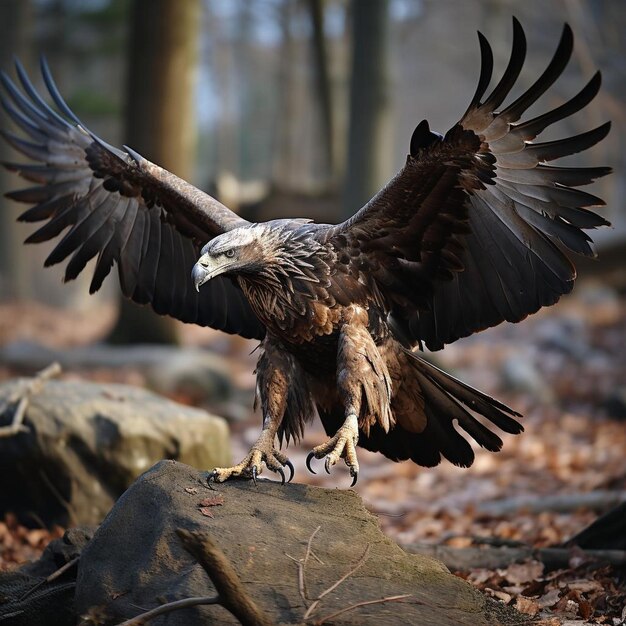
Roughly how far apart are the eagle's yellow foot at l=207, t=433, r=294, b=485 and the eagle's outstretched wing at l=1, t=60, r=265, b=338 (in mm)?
1359

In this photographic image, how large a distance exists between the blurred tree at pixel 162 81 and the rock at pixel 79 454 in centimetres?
498

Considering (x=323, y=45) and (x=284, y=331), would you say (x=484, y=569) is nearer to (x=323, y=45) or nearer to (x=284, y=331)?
(x=284, y=331)

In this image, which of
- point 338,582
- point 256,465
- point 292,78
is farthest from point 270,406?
point 292,78

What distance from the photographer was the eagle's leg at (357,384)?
4.32 metres

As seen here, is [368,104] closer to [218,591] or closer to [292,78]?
[218,591]

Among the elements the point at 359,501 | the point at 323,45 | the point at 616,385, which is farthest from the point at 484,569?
the point at 323,45

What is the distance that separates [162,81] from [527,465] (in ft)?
20.9

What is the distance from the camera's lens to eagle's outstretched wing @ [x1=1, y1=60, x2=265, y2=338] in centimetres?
570

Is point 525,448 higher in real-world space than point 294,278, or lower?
lower

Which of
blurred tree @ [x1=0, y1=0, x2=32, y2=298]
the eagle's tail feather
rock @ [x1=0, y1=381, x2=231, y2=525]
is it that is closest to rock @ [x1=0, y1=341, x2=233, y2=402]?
rock @ [x1=0, y1=381, x2=231, y2=525]

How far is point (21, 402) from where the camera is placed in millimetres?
5641

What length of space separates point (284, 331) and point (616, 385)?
23.9 ft

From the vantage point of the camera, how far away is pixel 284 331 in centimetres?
470

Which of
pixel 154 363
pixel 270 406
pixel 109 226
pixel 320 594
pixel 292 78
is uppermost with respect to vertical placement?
pixel 292 78
